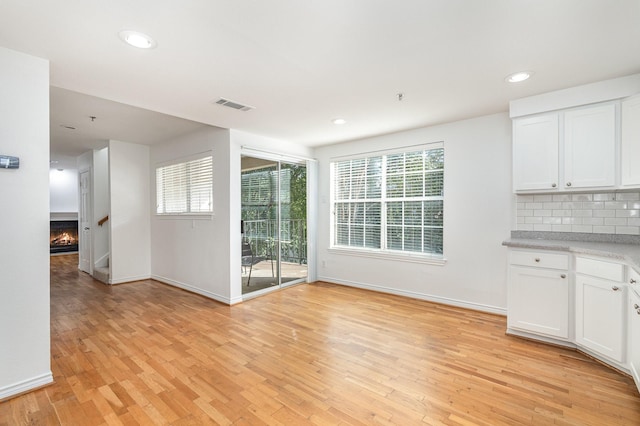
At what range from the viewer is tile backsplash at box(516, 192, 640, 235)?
2.85 m

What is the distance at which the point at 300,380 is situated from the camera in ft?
7.50

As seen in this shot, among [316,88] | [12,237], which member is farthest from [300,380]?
[316,88]

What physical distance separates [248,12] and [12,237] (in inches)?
88.9

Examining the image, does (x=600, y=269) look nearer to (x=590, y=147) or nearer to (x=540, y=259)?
(x=540, y=259)

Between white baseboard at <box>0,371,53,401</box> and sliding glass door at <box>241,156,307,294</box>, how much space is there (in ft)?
7.87

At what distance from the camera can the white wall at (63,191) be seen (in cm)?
902

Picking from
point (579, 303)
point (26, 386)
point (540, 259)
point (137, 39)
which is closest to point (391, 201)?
point (540, 259)

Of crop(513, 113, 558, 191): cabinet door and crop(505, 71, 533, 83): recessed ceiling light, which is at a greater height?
crop(505, 71, 533, 83): recessed ceiling light

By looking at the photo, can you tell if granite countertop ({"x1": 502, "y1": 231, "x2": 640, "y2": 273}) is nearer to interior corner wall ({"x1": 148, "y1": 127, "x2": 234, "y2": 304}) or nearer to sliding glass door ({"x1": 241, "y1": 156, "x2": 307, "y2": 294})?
sliding glass door ({"x1": 241, "y1": 156, "x2": 307, "y2": 294})

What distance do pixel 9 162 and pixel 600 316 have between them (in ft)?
15.4

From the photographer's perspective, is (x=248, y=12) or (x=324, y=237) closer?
(x=248, y=12)

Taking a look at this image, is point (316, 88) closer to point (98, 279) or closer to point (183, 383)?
point (183, 383)

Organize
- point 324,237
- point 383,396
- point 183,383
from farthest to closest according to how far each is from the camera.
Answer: point 324,237
point 183,383
point 383,396

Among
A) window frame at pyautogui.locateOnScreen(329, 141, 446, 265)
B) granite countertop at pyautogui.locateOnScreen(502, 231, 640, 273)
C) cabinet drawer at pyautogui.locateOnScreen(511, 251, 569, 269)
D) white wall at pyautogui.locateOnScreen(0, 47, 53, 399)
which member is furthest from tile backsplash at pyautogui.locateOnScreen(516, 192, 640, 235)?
white wall at pyautogui.locateOnScreen(0, 47, 53, 399)
